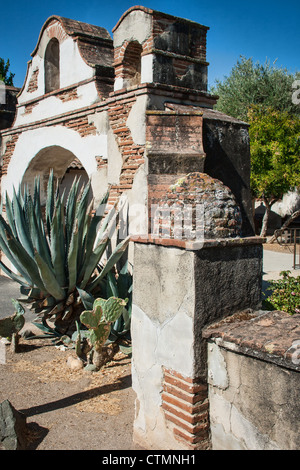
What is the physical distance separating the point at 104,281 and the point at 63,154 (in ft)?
11.8

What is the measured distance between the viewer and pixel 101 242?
17.4 ft

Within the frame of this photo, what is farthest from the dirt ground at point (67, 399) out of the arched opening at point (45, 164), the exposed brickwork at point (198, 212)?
the arched opening at point (45, 164)

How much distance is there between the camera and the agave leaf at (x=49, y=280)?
4.65m

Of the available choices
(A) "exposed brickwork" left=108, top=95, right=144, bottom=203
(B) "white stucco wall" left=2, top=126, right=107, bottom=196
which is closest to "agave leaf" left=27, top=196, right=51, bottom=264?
(A) "exposed brickwork" left=108, top=95, right=144, bottom=203

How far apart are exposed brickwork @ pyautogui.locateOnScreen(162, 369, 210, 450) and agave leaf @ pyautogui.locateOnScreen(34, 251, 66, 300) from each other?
236cm

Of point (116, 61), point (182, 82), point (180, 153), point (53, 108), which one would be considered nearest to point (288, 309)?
point (180, 153)

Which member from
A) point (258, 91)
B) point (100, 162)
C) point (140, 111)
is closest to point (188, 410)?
point (140, 111)

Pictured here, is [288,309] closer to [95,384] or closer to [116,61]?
[95,384]

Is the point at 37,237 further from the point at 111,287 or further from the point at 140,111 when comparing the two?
the point at 140,111

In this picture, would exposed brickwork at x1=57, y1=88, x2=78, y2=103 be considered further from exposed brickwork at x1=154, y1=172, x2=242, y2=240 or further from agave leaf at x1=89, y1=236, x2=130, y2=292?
exposed brickwork at x1=154, y1=172, x2=242, y2=240

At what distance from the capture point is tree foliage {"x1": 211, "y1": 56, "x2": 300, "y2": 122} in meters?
18.8

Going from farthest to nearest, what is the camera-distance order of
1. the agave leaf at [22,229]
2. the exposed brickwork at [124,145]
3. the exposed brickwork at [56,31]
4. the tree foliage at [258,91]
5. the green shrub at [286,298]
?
the tree foliage at [258,91] < the exposed brickwork at [56,31] < the exposed brickwork at [124,145] < the agave leaf at [22,229] < the green shrub at [286,298]

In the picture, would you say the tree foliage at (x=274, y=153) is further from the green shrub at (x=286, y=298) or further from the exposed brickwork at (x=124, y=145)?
the green shrub at (x=286, y=298)

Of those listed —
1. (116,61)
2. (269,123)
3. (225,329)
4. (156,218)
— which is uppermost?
(269,123)
